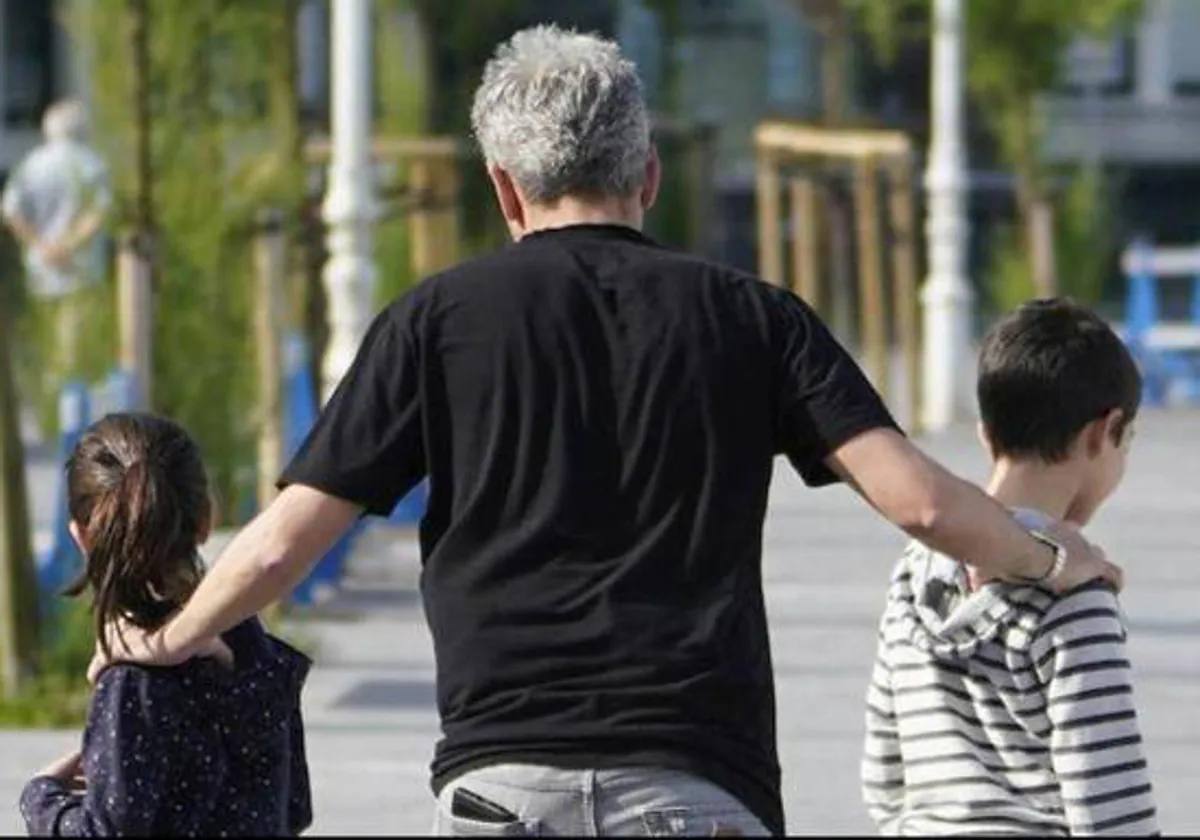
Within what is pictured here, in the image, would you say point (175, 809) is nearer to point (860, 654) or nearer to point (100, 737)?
point (100, 737)

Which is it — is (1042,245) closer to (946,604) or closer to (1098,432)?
(1098,432)

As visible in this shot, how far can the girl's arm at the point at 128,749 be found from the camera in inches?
180

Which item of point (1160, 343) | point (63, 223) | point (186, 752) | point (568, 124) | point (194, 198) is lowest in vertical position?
point (1160, 343)

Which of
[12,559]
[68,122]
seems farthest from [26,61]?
[12,559]

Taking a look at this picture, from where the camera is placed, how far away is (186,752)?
460 centimetres

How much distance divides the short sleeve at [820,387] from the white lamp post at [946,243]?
17.1 meters

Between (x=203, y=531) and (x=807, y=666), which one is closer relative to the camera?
(x=203, y=531)

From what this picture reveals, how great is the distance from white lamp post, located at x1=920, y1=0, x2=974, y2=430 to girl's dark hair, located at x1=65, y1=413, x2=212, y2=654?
1658 cm

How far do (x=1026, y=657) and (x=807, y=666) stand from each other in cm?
686

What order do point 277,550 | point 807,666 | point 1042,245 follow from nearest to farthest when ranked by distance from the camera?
point 277,550
point 807,666
point 1042,245

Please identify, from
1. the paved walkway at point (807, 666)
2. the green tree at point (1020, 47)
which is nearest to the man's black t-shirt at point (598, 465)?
the paved walkway at point (807, 666)

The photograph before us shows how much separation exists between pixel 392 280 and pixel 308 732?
8.70 metres

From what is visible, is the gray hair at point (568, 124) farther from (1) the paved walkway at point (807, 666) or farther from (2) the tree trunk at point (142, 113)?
(2) the tree trunk at point (142, 113)

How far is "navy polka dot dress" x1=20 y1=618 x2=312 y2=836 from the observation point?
4582 millimetres
